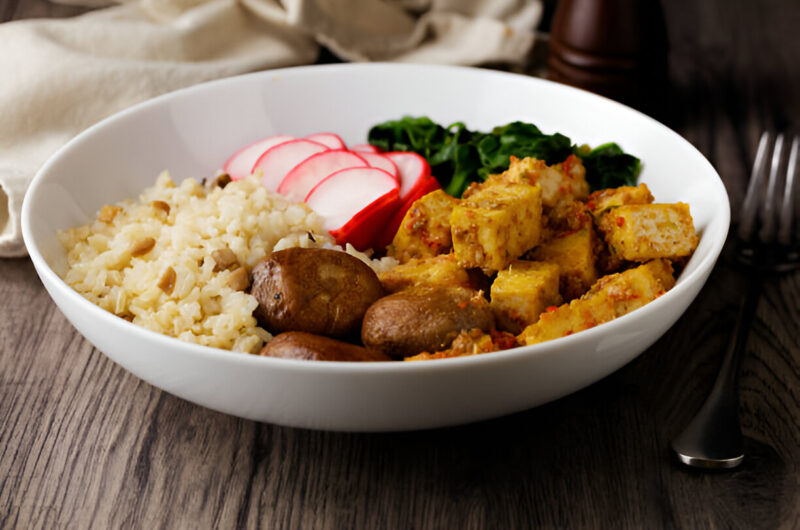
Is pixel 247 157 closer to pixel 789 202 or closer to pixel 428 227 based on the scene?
pixel 428 227

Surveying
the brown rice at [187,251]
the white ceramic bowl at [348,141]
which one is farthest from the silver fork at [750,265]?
the brown rice at [187,251]

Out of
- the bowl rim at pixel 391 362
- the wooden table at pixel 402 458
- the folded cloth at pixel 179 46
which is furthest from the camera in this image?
the folded cloth at pixel 179 46

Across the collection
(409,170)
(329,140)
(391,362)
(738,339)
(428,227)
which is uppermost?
(391,362)

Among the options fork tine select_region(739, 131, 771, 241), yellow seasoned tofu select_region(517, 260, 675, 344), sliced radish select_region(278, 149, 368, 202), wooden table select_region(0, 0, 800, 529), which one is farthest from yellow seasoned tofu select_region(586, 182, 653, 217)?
sliced radish select_region(278, 149, 368, 202)

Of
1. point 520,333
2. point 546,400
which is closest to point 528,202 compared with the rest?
point 520,333

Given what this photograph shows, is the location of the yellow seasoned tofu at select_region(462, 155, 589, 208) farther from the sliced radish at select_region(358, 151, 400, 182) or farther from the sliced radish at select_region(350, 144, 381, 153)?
the sliced radish at select_region(350, 144, 381, 153)

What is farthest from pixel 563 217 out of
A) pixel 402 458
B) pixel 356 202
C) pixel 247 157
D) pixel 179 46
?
pixel 179 46

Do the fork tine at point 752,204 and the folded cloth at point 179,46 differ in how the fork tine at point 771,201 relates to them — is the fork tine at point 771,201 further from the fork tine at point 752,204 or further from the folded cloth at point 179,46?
the folded cloth at point 179,46
